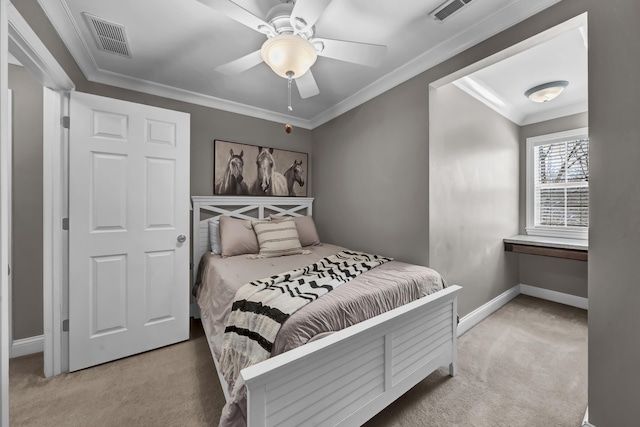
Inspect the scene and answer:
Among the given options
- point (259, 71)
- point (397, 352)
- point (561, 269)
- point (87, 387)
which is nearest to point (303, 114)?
point (259, 71)

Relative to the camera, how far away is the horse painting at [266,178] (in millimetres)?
3396

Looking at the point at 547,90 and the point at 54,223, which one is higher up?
the point at 547,90

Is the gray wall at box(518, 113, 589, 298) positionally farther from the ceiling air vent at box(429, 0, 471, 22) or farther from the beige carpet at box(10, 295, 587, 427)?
the ceiling air vent at box(429, 0, 471, 22)

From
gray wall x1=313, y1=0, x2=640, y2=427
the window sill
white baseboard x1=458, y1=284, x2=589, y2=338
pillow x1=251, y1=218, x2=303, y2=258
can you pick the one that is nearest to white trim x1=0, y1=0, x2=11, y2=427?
pillow x1=251, y1=218, x2=303, y2=258

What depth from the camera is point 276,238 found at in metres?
2.76

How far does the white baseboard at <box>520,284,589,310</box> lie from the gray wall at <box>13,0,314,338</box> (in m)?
4.02

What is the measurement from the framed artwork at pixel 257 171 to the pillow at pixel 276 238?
0.64 metres

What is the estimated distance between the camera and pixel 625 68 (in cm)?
126

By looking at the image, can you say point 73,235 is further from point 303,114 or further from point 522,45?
point 522,45

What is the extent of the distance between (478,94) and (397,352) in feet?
9.24

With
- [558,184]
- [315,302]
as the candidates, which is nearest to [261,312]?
[315,302]

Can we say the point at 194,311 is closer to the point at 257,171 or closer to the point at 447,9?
the point at 257,171

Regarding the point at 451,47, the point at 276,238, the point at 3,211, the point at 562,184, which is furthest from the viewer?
the point at 562,184

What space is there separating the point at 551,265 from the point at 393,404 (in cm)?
306
